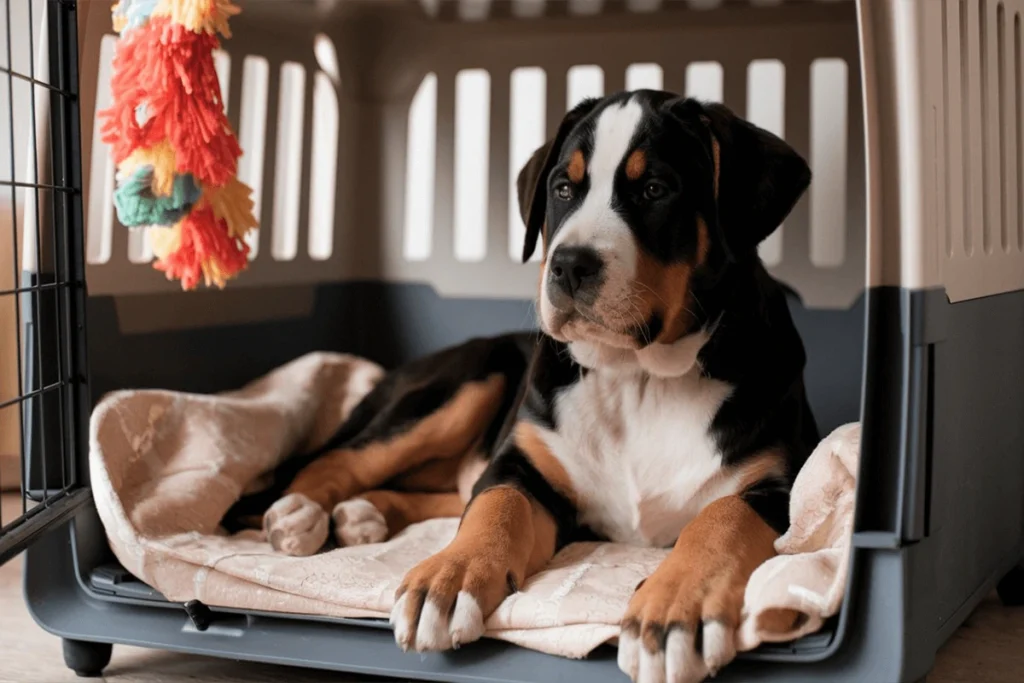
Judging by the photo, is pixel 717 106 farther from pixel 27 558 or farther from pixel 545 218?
pixel 27 558

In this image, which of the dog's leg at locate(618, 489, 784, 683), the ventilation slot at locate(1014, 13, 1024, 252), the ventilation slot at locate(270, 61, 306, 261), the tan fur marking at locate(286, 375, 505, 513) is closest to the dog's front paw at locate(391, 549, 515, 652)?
the dog's leg at locate(618, 489, 784, 683)

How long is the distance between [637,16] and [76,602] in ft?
5.68

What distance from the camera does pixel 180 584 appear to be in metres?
1.66

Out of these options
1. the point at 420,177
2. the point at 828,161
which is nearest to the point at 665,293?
the point at 828,161

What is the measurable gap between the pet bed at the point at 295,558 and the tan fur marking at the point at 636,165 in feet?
1.54

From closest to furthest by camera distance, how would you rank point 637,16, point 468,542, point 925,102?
1. point 925,102
2. point 468,542
3. point 637,16

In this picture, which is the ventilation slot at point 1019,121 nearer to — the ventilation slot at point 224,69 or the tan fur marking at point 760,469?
the tan fur marking at point 760,469

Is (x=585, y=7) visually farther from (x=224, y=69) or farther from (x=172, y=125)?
(x=172, y=125)

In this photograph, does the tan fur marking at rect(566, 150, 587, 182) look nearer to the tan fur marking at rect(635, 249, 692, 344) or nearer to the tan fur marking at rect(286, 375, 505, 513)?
the tan fur marking at rect(635, 249, 692, 344)

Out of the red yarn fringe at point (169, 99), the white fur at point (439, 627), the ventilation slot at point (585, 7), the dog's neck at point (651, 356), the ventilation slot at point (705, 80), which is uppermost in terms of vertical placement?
the ventilation slot at point (585, 7)

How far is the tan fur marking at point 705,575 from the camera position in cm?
139

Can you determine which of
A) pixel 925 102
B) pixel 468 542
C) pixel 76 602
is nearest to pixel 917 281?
pixel 925 102

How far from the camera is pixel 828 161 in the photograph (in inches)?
103

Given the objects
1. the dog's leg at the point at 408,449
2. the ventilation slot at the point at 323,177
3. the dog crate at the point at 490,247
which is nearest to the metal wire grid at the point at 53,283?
the dog crate at the point at 490,247
